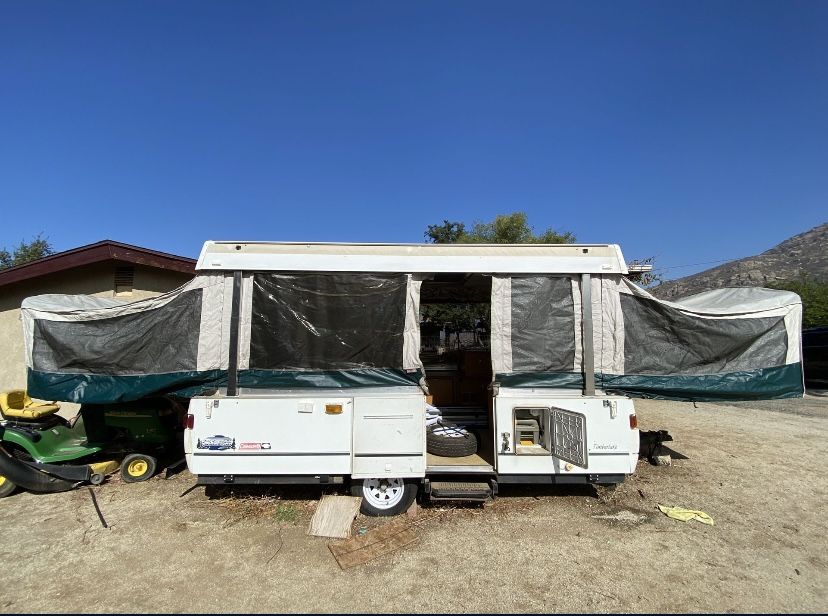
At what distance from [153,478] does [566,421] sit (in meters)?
5.15

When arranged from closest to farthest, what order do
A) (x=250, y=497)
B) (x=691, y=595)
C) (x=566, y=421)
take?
(x=691, y=595) < (x=566, y=421) < (x=250, y=497)

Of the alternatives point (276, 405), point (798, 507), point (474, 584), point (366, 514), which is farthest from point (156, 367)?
point (798, 507)

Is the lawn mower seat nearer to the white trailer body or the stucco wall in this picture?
the stucco wall

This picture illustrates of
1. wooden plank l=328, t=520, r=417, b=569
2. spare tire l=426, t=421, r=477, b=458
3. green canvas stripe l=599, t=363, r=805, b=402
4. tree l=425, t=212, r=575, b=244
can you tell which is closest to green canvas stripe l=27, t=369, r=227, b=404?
wooden plank l=328, t=520, r=417, b=569

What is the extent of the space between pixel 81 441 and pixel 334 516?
3.76 metres

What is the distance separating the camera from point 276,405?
434 centimetres

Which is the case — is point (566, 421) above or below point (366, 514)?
above

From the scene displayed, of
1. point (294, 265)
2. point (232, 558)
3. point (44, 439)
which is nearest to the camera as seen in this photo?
point (232, 558)

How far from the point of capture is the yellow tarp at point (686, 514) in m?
4.42

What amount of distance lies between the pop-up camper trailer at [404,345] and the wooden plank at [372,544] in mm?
307

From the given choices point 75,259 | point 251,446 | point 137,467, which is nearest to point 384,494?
point 251,446

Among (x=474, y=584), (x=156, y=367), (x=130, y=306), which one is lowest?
(x=474, y=584)

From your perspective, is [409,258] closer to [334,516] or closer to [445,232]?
[334,516]

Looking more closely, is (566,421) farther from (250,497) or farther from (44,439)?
(44,439)
